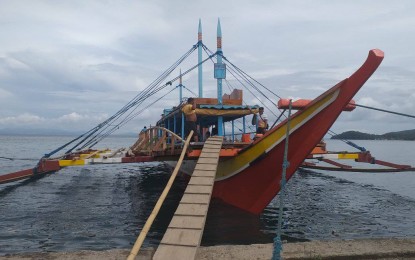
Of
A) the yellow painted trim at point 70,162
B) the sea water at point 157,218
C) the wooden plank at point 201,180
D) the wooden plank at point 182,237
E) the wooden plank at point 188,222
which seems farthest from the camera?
the yellow painted trim at point 70,162

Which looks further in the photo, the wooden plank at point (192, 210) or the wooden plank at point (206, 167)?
the wooden plank at point (206, 167)

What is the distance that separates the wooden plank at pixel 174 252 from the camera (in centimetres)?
491

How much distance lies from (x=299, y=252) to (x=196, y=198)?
8.69 feet

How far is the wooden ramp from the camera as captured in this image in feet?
16.7

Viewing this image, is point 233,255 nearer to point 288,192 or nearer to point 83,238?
point 83,238

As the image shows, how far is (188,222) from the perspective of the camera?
605 cm

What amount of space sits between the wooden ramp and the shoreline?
0.20 metres

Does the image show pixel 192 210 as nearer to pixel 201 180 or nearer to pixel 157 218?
pixel 201 180

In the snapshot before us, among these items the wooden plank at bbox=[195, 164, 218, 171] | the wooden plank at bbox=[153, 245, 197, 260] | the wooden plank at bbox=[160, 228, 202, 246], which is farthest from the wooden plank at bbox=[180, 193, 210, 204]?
the wooden plank at bbox=[153, 245, 197, 260]

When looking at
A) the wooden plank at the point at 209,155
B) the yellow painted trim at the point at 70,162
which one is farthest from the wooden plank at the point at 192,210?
the yellow painted trim at the point at 70,162

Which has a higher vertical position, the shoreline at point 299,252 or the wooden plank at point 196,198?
the wooden plank at point 196,198

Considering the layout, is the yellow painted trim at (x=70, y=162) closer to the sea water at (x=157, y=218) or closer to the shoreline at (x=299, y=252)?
the sea water at (x=157, y=218)

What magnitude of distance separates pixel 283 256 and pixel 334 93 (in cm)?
501

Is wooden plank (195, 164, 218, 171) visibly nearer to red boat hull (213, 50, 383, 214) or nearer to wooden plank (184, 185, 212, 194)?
wooden plank (184, 185, 212, 194)
